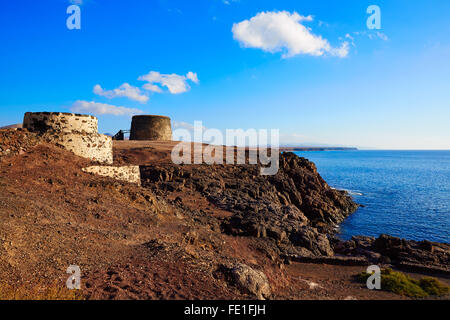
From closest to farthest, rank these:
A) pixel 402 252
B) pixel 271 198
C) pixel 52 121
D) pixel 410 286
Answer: pixel 410 286 → pixel 52 121 → pixel 402 252 → pixel 271 198

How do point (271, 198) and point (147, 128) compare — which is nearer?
point (271, 198)

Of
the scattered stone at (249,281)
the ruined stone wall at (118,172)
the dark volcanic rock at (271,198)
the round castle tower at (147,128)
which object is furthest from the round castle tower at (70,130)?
the round castle tower at (147,128)

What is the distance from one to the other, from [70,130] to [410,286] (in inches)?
722

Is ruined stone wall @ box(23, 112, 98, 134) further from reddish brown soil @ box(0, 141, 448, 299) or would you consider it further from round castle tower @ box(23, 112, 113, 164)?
reddish brown soil @ box(0, 141, 448, 299)

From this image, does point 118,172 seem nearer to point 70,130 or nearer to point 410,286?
point 70,130

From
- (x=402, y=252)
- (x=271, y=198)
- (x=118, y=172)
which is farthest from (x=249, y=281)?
(x=271, y=198)

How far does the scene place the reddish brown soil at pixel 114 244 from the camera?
6.84 meters

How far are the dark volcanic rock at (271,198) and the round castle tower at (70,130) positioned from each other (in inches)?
241

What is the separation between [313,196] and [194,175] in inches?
650

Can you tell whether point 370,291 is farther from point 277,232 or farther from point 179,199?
point 179,199

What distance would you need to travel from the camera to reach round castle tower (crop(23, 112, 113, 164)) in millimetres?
Answer: 14211

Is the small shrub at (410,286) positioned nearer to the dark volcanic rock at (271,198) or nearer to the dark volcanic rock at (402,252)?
the dark volcanic rock at (402,252)

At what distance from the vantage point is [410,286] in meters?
Answer: 11.8
